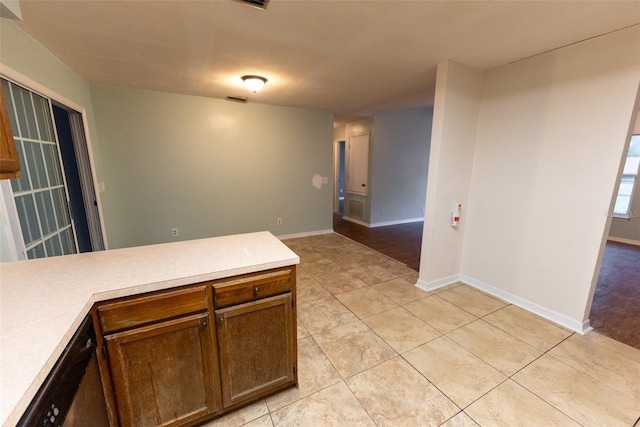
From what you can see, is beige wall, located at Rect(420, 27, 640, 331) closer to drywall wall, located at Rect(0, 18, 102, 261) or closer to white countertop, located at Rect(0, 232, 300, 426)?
white countertop, located at Rect(0, 232, 300, 426)

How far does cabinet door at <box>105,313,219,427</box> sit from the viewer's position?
3.84 feet

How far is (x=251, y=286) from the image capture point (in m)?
1.37

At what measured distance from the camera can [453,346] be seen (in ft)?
6.77

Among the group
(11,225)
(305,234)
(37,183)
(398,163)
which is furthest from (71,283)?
(398,163)

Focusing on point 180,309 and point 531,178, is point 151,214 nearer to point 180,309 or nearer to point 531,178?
point 180,309

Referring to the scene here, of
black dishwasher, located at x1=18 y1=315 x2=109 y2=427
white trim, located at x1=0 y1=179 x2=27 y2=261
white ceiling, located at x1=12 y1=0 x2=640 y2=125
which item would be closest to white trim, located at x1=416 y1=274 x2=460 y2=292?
white ceiling, located at x1=12 y1=0 x2=640 y2=125

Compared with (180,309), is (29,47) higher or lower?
higher

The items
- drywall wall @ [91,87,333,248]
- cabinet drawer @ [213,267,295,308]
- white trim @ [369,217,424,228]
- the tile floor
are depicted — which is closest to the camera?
cabinet drawer @ [213,267,295,308]

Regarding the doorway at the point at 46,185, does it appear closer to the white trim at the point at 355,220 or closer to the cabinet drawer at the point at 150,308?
the cabinet drawer at the point at 150,308

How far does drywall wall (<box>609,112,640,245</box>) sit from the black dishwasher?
747 cm

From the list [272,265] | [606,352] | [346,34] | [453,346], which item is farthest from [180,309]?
[606,352]

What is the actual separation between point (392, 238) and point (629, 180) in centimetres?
438

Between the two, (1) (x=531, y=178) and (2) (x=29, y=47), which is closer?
(2) (x=29, y=47)

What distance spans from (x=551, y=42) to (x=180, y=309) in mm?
3276
